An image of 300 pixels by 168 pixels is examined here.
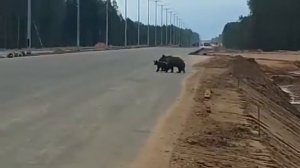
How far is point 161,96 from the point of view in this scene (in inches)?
794

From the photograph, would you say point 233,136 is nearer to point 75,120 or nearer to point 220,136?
point 220,136

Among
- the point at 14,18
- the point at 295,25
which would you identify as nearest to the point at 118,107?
the point at 14,18

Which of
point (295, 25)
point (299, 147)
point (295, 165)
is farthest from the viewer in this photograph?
point (295, 25)

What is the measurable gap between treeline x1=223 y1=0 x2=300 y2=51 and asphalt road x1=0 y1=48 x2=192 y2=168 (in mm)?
98410

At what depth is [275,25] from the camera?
12231cm

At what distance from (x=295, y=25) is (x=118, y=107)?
346 feet

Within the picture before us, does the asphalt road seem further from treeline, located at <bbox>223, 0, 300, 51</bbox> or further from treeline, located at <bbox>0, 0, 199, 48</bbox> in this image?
treeline, located at <bbox>223, 0, 300, 51</bbox>

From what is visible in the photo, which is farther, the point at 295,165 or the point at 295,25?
the point at 295,25

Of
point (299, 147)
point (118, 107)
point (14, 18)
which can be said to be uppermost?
point (14, 18)

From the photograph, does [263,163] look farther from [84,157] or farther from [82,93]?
[82,93]

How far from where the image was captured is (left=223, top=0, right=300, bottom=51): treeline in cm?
11844

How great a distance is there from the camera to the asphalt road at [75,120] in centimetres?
984

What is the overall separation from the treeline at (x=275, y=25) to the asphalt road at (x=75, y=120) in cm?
9841

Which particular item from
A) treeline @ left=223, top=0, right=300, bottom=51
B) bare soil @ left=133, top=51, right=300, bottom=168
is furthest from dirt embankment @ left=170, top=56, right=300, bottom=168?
treeline @ left=223, top=0, right=300, bottom=51
